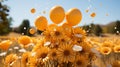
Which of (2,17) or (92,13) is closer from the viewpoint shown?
(92,13)

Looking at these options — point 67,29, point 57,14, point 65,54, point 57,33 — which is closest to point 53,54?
point 65,54

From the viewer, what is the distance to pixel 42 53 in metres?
3.02

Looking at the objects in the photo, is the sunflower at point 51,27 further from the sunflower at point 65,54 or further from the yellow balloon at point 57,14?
the sunflower at point 65,54

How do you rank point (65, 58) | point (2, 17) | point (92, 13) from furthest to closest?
1. point (2, 17)
2. point (92, 13)
3. point (65, 58)

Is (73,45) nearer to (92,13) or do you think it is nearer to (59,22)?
(59,22)

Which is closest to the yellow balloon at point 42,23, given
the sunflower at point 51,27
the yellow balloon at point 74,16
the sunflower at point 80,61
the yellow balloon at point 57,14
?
the sunflower at point 51,27

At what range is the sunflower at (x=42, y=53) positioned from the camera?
9.84 feet

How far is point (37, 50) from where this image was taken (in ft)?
10.1

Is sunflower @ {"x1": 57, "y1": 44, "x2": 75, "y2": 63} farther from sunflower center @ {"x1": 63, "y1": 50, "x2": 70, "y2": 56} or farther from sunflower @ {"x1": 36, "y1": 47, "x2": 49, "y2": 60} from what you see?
sunflower @ {"x1": 36, "y1": 47, "x2": 49, "y2": 60}

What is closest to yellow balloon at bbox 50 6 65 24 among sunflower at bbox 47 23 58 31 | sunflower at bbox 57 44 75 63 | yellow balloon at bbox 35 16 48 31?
sunflower at bbox 47 23 58 31

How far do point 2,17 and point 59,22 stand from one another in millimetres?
25399

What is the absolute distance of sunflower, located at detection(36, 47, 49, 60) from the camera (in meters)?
3.00

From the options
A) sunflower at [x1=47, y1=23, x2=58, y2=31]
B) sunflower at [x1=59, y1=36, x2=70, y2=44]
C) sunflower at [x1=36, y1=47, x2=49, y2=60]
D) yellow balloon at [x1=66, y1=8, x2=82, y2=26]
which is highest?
yellow balloon at [x1=66, y1=8, x2=82, y2=26]

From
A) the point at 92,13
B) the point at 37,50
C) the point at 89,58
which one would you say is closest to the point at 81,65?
the point at 89,58
